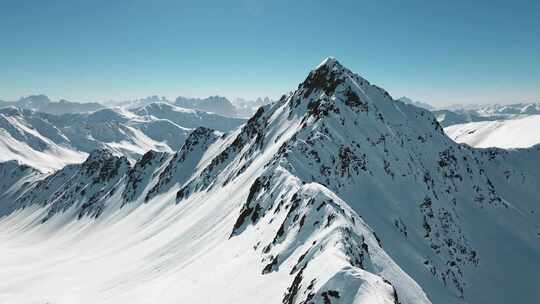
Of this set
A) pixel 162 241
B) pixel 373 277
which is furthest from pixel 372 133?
pixel 373 277

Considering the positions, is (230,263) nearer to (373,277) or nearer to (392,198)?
(373,277)

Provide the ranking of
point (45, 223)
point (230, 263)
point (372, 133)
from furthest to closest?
point (45, 223) < point (372, 133) < point (230, 263)

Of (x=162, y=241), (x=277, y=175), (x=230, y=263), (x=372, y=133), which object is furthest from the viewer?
(x=372, y=133)

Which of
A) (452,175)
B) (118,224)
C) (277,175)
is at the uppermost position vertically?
(277,175)

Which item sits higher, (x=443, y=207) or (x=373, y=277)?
(x=373, y=277)

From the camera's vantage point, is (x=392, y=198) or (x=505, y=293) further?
(x=505, y=293)

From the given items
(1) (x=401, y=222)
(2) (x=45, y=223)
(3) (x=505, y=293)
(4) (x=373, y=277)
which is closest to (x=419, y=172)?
(1) (x=401, y=222)
